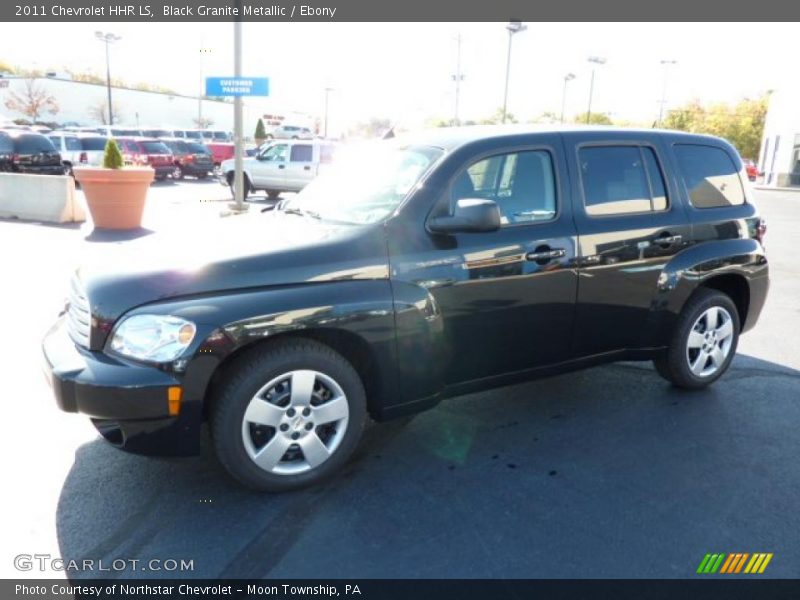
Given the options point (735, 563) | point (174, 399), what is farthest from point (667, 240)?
point (174, 399)

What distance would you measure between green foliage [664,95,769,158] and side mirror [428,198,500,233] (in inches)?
2594

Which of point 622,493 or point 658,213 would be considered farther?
point 658,213

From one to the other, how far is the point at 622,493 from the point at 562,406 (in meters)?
1.18

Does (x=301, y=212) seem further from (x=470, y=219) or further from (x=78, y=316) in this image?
(x=78, y=316)

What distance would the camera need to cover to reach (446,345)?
368 centimetres

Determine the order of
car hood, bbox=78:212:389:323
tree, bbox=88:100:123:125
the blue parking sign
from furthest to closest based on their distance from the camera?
1. tree, bbox=88:100:123:125
2. the blue parking sign
3. car hood, bbox=78:212:389:323

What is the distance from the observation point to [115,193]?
11.7 m

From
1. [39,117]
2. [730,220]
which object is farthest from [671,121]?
[730,220]

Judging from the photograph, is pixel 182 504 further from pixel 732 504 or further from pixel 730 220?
pixel 730 220

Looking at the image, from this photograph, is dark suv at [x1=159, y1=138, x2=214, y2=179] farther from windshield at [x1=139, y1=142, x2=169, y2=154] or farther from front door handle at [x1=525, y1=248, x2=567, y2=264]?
front door handle at [x1=525, y1=248, x2=567, y2=264]

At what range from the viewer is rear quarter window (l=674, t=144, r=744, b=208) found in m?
4.68

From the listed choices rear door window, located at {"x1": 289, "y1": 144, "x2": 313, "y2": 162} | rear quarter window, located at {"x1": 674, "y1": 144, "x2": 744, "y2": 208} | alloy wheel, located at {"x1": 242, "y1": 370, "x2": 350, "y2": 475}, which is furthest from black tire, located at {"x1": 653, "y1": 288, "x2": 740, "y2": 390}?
rear door window, located at {"x1": 289, "y1": 144, "x2": 313, "y2": 162}

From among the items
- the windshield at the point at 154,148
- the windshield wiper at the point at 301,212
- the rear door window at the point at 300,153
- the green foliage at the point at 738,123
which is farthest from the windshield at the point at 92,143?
the green foliage at the point at 738,123

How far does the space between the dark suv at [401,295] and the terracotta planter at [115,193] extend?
27.9 ft
